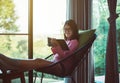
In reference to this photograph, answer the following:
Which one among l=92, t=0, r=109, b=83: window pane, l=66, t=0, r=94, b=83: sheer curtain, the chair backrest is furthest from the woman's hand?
l=92, t=0, r=109, b=83: window pane

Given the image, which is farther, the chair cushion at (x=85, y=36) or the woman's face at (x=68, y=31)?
the woman's face at (x=68, y=31)

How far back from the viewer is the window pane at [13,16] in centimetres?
389

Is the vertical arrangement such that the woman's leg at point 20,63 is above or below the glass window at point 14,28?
below

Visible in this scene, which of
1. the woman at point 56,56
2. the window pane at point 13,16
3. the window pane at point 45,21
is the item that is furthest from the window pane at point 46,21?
the woman at point 56,56

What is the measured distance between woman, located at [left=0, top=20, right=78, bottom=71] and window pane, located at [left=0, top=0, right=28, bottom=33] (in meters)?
0.72

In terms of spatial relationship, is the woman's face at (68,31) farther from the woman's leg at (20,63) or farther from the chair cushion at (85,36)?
the woman's leg at (20,63)

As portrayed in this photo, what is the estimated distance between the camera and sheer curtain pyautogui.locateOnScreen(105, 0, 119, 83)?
3.66 meters

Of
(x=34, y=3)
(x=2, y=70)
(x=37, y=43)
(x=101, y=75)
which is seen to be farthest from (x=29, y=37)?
(x=101, y=75)

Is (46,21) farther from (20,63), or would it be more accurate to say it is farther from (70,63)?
(20,63)

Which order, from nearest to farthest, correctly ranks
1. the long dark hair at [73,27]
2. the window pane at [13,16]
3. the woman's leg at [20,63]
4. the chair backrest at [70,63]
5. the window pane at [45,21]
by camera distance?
the woman's leg at [20,63] < the chair backrest at [70,63] < the long dark hair at [73,27] < the window pane at [13,16] < the window pane at [45,21]

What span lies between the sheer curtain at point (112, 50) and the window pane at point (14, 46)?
3.97 ft

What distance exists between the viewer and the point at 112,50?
12.1 ft

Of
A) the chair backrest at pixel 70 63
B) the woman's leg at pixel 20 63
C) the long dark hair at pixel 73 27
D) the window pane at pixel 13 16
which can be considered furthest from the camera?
the window pane at pixel 13 16

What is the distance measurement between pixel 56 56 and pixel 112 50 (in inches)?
29.7
